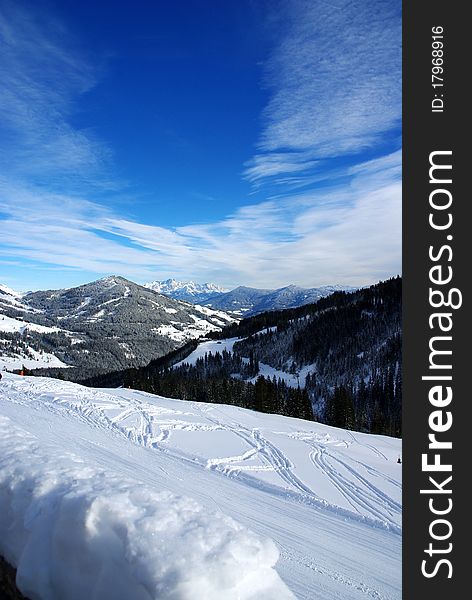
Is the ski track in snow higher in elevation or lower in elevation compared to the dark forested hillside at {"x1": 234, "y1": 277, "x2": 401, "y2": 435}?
lower

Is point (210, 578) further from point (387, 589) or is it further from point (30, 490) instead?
point (387, 589)

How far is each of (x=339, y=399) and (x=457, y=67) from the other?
5418 centimetres

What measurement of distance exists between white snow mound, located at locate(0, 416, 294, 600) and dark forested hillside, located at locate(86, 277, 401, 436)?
7585 cm

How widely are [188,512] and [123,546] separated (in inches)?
30.5

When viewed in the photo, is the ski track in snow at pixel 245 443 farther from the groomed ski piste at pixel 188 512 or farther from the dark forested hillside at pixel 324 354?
Answer: the dark forested hillside at pixel 324 354

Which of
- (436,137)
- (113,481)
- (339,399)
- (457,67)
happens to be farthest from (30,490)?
(339,399)

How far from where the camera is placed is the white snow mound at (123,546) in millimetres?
3342

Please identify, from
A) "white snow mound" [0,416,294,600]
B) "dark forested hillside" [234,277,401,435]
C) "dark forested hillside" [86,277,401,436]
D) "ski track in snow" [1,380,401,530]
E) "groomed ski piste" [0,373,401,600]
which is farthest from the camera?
"dark forested hillside" [234,277,401,435]

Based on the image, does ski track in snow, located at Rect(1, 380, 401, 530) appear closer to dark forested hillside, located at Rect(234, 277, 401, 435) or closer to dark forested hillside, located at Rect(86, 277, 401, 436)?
dark forested hillside, located at Rect(86, 277, 401, 436)

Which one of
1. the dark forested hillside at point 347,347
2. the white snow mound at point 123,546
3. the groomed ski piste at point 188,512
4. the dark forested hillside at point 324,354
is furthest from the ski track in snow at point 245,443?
the dark forested hillside at point 347,347

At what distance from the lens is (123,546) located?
355cm

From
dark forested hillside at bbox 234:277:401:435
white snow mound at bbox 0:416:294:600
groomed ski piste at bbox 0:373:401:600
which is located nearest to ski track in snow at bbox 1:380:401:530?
groomed ski piste at bbox 0:373:401:600

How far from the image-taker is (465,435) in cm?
501

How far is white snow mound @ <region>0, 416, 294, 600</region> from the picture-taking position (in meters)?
3.34
